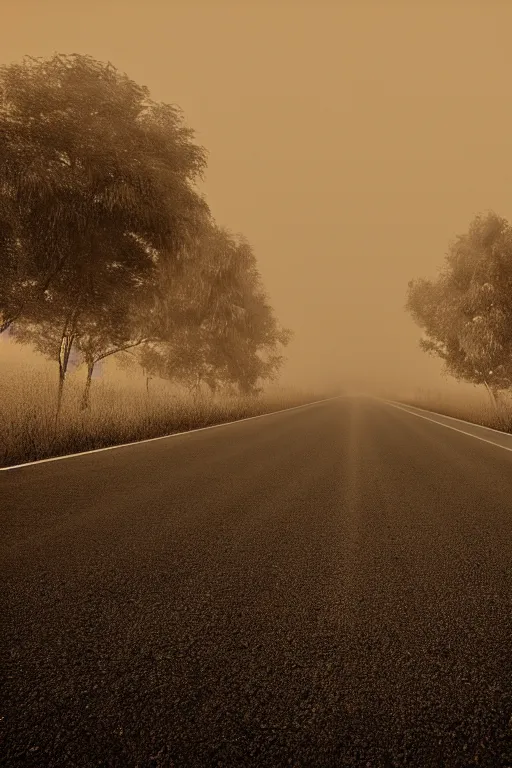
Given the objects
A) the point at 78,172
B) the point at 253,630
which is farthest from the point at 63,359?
the point at 253,630

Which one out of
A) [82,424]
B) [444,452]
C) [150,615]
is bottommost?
[444,452]

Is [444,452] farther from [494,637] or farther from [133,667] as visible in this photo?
[133,667]

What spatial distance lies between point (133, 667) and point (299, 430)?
37.6ft

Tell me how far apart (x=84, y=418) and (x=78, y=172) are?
5.55m

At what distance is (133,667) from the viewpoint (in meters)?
1.71

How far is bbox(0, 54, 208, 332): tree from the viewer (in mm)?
Result: 7680

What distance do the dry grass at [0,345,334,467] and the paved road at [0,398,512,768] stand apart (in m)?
3.25

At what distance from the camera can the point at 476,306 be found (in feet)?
67.2

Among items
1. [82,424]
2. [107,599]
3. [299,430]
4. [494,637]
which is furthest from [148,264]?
[494,637]

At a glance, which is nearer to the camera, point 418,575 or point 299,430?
point 418,575

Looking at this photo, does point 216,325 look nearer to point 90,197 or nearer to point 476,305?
point 90,197

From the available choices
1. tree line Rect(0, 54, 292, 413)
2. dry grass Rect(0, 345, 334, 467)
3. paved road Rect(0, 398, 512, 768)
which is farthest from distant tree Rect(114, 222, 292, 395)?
paved road Rect(0, 398, 512, 768)

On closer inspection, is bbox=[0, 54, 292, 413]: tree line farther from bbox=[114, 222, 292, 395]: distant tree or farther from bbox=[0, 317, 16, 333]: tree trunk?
bbox=[114, 222, 292, 395]: distant tree

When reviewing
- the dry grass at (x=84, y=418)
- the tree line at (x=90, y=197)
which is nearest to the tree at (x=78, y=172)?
the tree line at (x=90, y=197)
